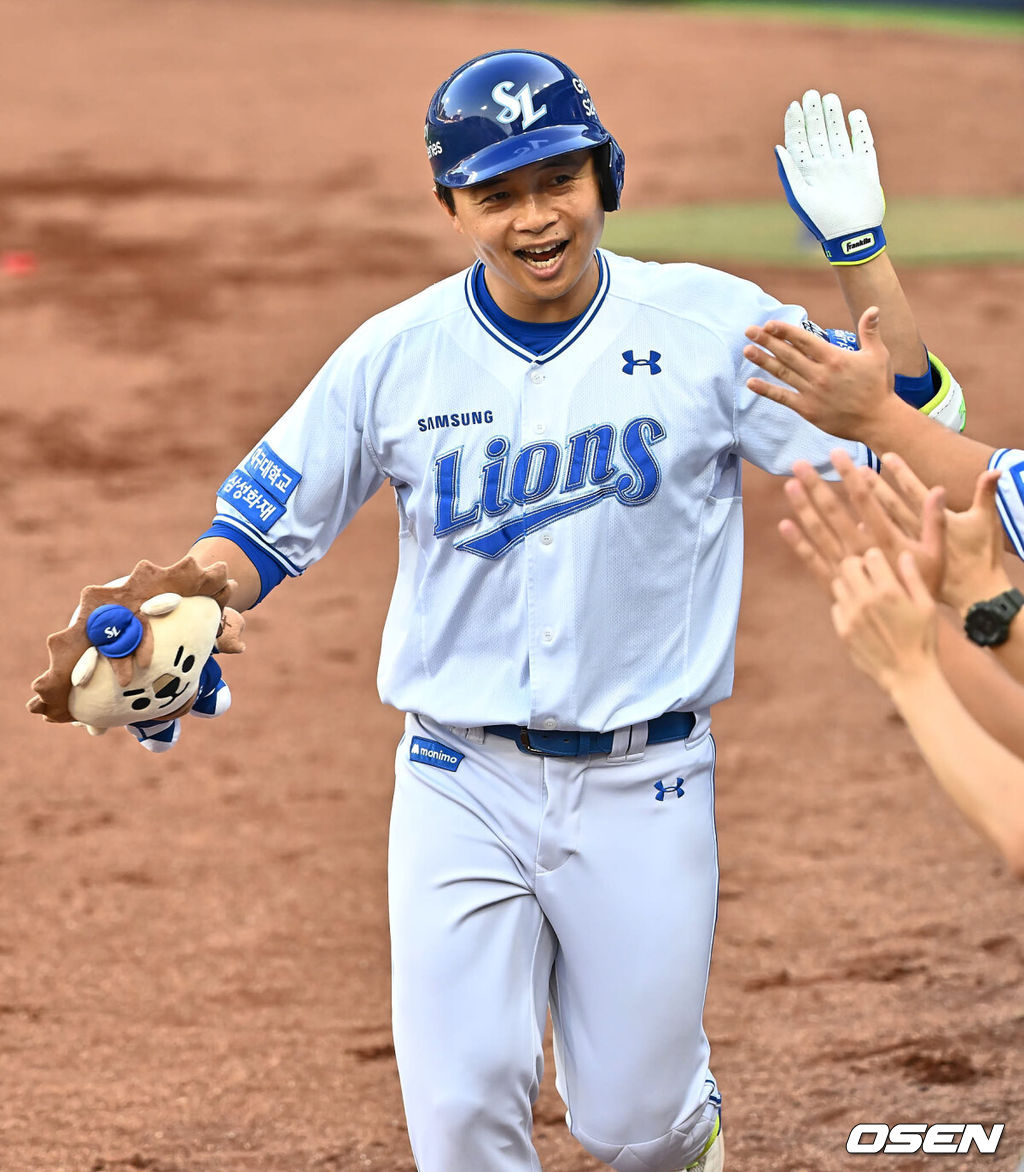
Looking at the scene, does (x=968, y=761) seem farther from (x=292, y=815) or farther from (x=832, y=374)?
(x=292, y=815)

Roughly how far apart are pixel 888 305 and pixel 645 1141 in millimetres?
1621

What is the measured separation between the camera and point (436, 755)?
3.28 meters

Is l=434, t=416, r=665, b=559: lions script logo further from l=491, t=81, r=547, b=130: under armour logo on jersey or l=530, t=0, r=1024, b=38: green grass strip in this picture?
l=530, t=0, r=1024, b=38: green grass strip

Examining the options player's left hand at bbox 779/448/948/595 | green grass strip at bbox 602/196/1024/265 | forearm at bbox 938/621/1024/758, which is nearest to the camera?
player's left hand at bbox 779/448/948/595

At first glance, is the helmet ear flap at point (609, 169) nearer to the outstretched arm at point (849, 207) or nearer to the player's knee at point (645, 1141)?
the outstretched arm at point (849, 207)

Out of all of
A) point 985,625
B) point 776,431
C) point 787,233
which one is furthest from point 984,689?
point 787,233

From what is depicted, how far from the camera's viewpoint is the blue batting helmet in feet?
10.1

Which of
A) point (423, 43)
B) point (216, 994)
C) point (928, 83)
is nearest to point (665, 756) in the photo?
point (216, 994)

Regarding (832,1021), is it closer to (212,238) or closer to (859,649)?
(859,649)

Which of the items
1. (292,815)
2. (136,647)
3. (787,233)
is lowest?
(292,815)

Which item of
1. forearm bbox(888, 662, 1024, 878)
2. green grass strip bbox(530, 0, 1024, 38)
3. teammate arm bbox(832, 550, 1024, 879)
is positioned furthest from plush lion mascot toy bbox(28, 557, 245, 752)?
green grass strip bbox(530, 0, 1024, 38)

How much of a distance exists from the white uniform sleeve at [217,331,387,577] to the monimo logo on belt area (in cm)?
44
